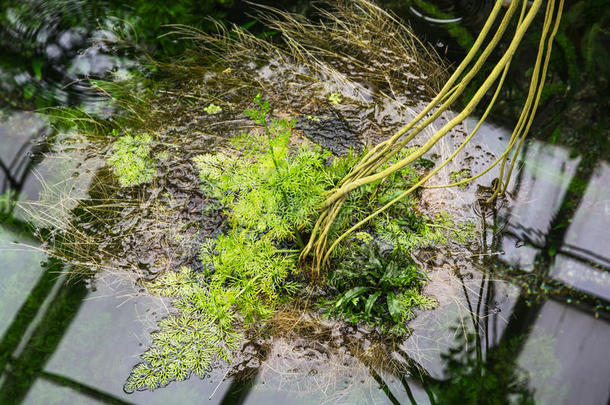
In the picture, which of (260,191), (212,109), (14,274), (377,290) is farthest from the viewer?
(212,109)

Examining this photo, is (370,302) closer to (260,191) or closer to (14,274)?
(260,191)

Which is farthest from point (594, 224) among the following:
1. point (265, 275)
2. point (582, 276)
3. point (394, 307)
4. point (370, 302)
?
point (265, 275)

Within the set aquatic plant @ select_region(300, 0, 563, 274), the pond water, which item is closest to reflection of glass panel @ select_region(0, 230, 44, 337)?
the pond water

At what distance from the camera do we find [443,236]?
9.63ft

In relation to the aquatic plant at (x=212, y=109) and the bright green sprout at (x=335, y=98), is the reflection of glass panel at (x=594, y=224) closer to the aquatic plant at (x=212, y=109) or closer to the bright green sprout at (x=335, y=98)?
the bright green sprout at (x=335, y=98)

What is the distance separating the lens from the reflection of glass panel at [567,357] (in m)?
2.54

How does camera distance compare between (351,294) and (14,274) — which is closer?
(351,294)

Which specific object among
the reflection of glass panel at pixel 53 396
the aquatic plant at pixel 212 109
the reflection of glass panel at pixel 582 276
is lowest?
the reflection of glass panel at pixel 53 396

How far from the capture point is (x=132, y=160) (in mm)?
3199

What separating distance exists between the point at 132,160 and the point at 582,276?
3.27m

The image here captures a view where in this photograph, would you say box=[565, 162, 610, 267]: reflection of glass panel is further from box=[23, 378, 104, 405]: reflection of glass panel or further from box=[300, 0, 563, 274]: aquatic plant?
box=[23, 378, 104, 405]: reflection of glass panel

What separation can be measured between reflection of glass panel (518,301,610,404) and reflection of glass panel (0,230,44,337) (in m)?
3.16

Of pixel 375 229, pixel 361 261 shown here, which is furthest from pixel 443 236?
pixel 361 261

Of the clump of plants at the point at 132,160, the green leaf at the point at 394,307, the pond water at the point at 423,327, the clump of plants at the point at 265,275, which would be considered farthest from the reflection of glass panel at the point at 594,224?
the clump of plants at the point at 132,160
